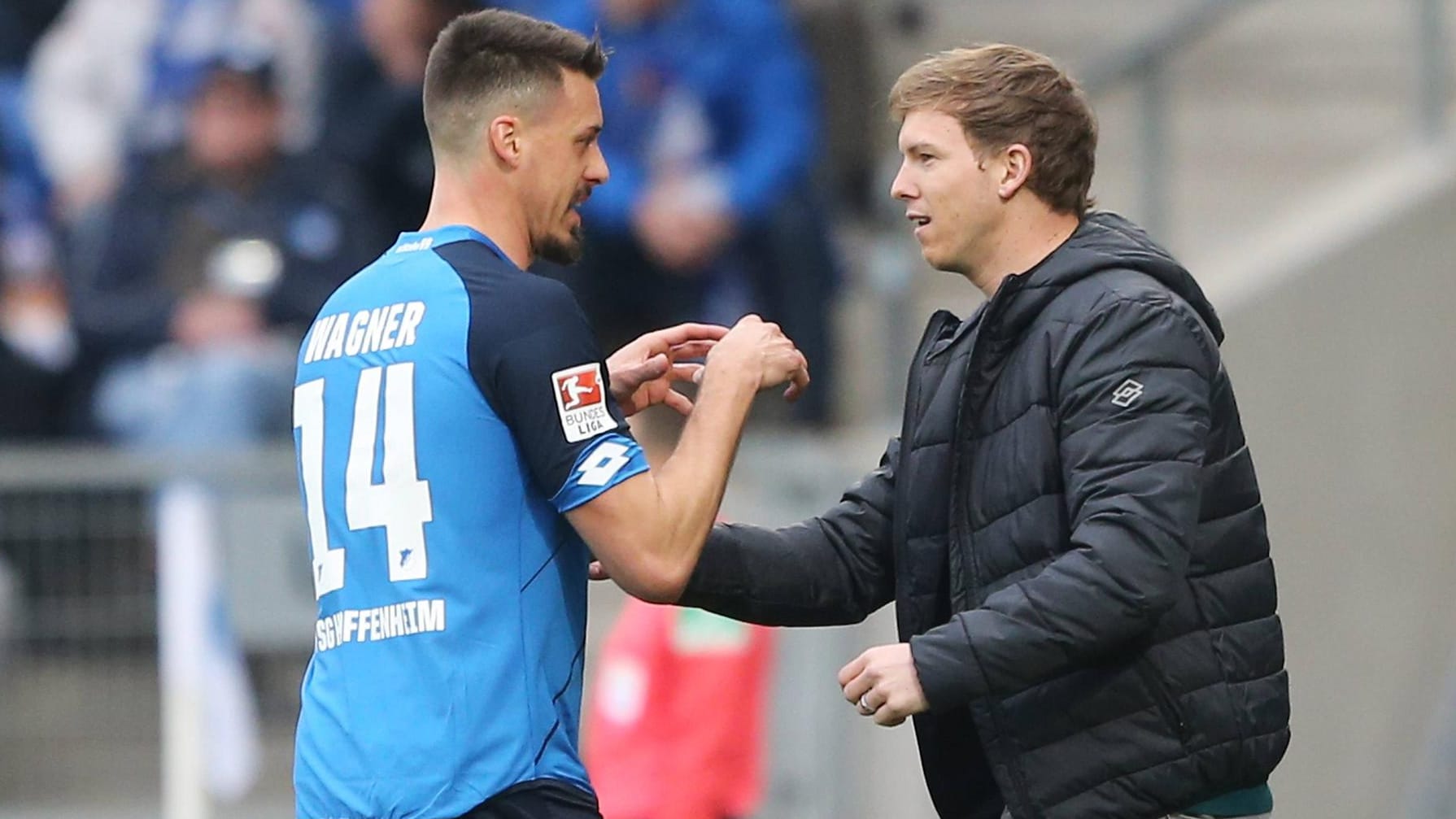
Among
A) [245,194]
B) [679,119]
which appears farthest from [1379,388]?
[245,194]

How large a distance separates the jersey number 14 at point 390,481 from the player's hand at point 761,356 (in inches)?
21.4

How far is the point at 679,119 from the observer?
29.6 ft

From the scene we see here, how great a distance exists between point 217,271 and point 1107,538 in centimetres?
593

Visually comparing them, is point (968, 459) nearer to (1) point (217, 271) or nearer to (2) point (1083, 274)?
(2) point (1083, 274)

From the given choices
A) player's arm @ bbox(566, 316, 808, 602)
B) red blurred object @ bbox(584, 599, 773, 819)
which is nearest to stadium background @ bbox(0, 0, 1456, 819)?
red blurred object @ bbox(584, 599, 773, 819)

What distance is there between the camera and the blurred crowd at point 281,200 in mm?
8930

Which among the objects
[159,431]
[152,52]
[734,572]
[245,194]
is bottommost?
[734,572]

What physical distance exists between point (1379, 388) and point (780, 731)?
2.56m

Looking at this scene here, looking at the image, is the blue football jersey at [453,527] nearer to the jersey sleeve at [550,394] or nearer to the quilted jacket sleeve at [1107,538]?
the jersey sleeve at [550,394]

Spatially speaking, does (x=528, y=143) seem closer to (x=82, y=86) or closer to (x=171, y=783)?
(x=171, y=783)

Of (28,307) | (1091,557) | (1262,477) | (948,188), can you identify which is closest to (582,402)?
(948,188)

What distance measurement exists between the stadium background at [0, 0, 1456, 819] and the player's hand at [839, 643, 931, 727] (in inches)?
173

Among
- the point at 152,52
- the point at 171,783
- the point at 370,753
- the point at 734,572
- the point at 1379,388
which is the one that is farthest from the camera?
the point at 152,52

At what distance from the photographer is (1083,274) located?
13.3ft
